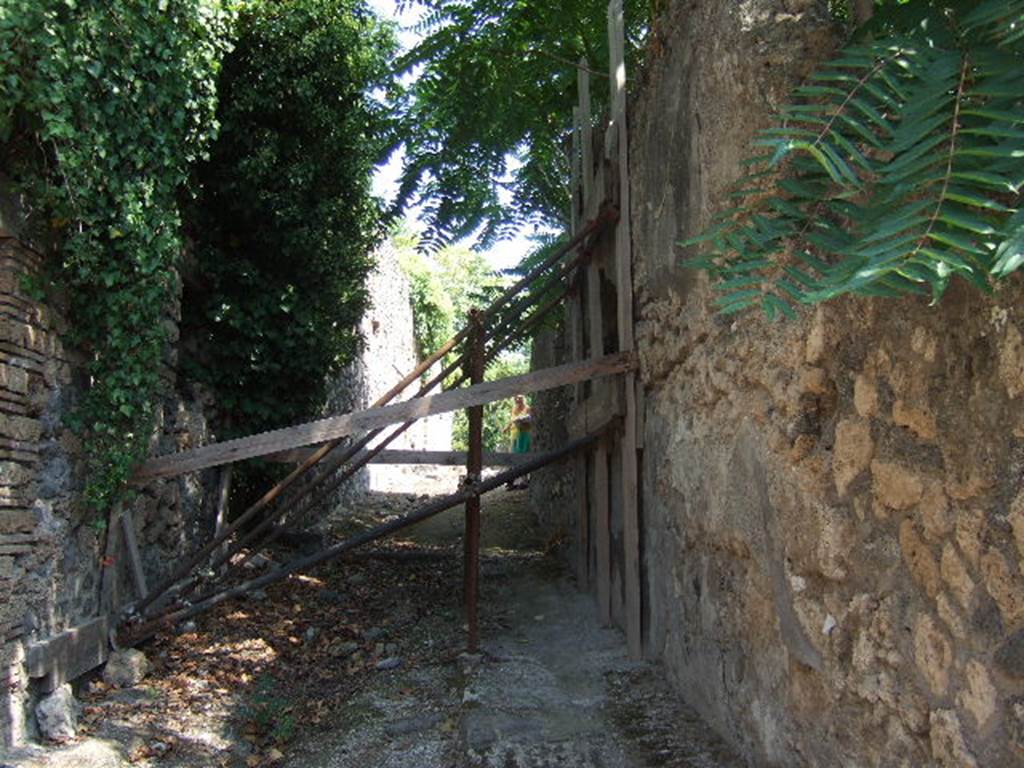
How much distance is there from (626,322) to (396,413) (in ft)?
4.46

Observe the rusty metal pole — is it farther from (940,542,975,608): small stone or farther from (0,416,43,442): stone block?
(940,542,975,608): small stone

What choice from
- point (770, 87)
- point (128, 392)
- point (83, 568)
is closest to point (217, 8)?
point (128, 392)

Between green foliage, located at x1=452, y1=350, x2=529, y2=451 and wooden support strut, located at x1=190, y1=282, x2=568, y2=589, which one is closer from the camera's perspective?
wooden support strut, located at x1=190, y1=282, x2=568, y2=589

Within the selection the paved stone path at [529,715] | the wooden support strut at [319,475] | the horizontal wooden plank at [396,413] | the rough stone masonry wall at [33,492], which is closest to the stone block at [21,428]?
the rough stone masonry wall at [33,492]

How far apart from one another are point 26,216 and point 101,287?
0.64 m

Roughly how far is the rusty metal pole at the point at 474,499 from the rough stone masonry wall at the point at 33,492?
82.5 inches

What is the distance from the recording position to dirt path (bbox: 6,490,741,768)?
13.6 ft

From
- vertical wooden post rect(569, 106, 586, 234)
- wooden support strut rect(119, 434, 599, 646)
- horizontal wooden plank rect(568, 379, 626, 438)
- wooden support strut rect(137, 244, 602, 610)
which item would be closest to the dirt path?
wooden support strut rect(119, 434, 599, 646)

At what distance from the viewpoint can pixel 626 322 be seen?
17.3 ft

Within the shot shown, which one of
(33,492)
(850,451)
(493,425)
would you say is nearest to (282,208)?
(33,492)

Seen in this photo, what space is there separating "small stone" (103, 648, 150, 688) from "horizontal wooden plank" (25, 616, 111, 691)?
0.06m

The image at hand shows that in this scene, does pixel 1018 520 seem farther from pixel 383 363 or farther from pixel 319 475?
pixel 383 363

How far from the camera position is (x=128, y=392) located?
5277mm

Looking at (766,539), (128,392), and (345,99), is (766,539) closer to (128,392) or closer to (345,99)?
(128,392)
